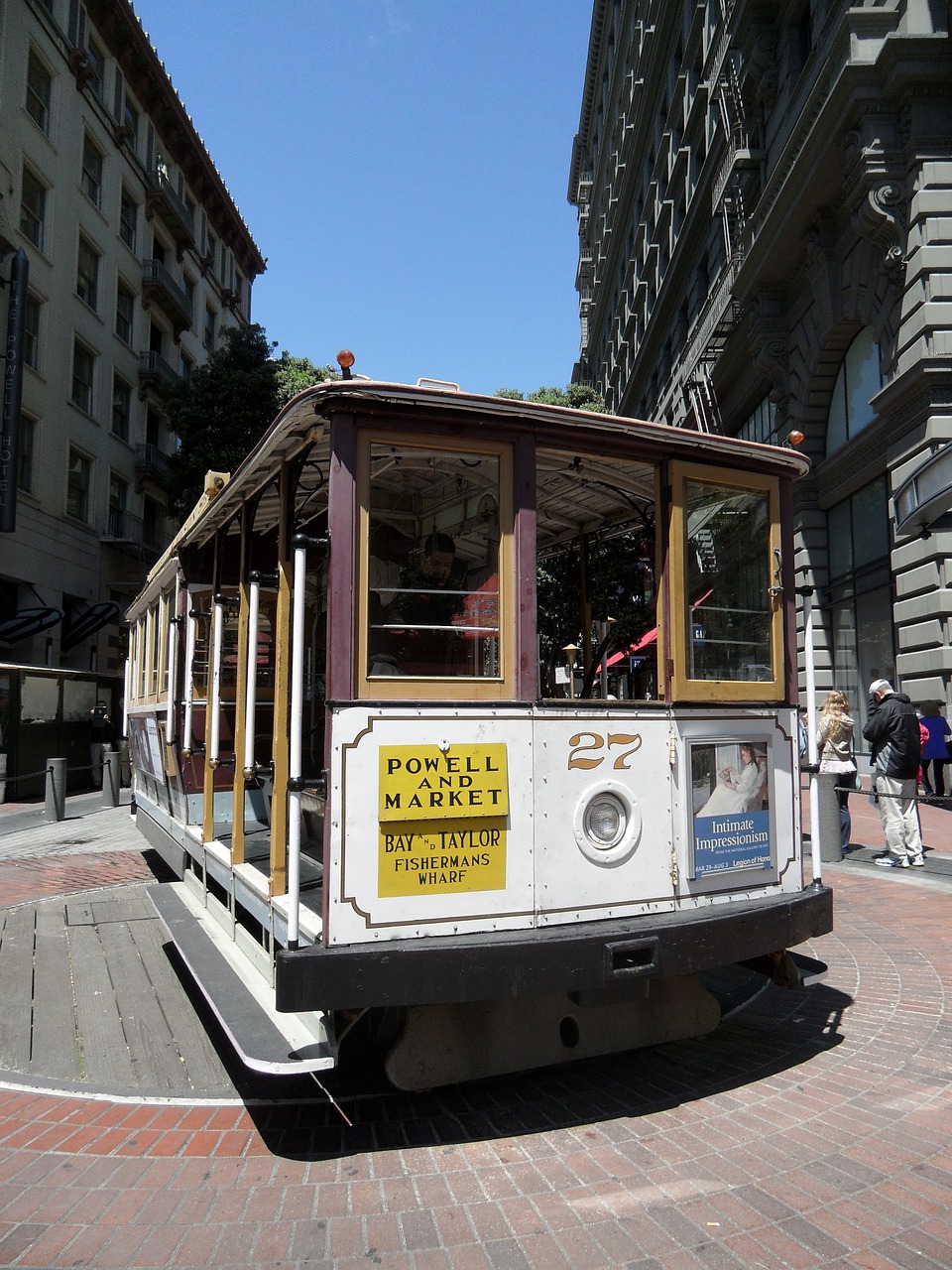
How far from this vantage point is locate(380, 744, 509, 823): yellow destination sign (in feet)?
11.4

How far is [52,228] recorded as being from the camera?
23.4 meters

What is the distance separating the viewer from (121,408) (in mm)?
27953

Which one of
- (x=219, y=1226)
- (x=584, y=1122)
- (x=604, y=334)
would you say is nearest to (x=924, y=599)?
(x=584, y=1122)

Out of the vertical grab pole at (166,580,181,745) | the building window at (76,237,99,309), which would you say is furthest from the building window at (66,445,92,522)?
the vertical grab pole at (166,580,181,745)

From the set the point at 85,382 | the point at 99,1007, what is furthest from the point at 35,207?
the point at 99,1007

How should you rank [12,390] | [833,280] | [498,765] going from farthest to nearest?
[12,390]
[833,280]
[498,765]

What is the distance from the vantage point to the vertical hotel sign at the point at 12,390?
789 inches

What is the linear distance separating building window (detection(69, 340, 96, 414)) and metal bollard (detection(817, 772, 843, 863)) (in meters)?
22.6

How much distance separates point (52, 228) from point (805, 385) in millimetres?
18982

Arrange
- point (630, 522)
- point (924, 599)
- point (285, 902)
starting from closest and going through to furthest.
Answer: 1. point (285, 902)
2. point (630, 522)
3. point (924, 599)

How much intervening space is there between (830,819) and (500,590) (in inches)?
265

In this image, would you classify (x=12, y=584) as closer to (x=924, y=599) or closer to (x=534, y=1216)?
(x=924, y=599)

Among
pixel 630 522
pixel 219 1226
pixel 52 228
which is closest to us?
pixel 219 1226

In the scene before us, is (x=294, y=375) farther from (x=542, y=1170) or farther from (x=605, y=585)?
(x=542, y=1170)
